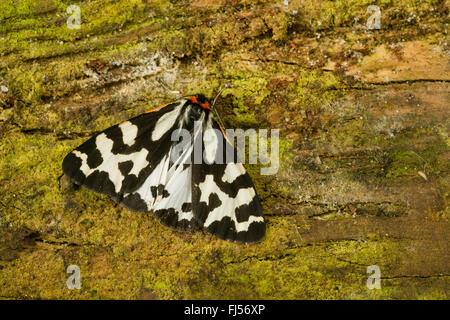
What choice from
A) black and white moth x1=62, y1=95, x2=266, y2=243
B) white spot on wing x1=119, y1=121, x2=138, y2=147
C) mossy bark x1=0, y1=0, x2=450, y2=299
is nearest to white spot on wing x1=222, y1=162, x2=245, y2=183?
black and white moth x1=62, y1=95, x2=266, y2=243

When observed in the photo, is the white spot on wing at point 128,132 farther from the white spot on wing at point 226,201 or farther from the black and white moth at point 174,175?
the white spot on wing at point 226,201

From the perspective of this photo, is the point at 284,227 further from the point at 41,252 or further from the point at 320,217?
the point at 41,252

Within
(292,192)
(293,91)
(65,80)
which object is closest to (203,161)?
(292,192)

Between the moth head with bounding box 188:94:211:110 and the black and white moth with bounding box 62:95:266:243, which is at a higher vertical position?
the moth head with bounding box 188:94:211:110

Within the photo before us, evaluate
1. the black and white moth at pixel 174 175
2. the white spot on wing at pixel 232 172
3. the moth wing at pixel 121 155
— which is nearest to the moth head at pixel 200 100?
the black and white moth at pixel 174 175

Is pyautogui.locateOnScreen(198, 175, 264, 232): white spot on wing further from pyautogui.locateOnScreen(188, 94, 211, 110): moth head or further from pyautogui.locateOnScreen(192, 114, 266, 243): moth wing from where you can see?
pyautogui.locateOnScreen(188, 94, 211, 110): moth head

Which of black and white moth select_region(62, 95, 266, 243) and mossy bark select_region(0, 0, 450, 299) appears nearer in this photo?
black and white moth select_region(62, 95, 266, 243)
